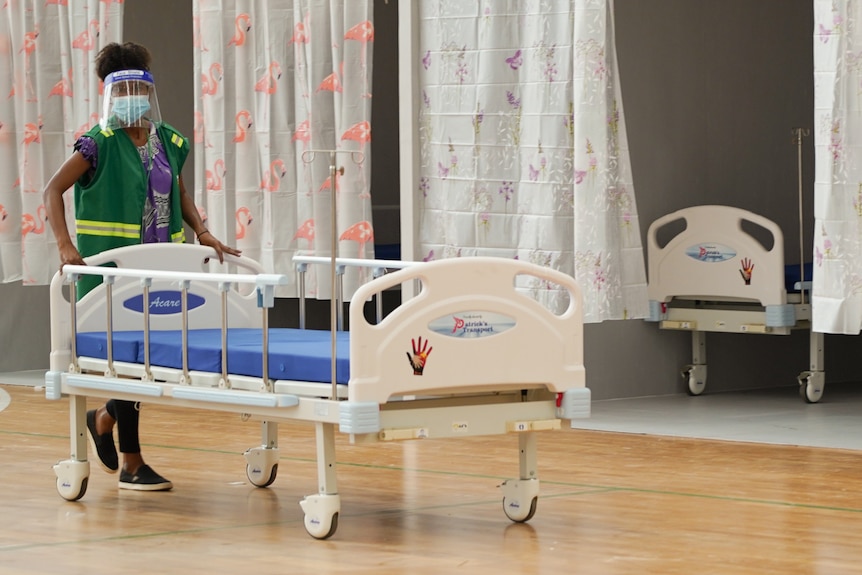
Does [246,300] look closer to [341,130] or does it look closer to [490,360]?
[490,360]

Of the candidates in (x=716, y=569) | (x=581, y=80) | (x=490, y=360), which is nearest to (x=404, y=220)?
(x=581, y=80)

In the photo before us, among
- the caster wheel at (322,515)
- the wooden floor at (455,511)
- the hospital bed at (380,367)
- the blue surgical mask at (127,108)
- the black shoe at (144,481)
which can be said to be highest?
the blue surgical mask at (127,108)

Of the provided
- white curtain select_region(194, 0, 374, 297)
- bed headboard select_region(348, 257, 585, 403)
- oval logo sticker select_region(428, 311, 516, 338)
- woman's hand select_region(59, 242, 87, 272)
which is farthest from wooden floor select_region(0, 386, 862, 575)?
white curtain select_region(194, 0, 374, 297)

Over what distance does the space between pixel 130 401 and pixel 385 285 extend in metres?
1.30

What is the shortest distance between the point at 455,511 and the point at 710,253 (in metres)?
3.05

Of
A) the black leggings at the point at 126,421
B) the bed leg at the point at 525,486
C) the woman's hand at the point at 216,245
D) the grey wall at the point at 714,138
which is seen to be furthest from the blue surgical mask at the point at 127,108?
the grey wall at the point at 714,138

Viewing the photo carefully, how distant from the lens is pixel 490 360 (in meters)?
4.38

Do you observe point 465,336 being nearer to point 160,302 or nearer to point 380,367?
point 380,367

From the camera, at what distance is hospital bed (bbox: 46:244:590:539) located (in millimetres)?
4234

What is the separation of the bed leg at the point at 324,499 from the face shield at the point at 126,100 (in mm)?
1425

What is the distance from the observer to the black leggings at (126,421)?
5.22 metres

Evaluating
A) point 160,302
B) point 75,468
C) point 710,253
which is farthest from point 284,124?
point 75,468

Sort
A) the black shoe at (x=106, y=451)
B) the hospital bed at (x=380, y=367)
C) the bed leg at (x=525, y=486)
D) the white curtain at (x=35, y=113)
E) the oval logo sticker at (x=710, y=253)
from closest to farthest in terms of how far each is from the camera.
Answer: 1. the hospital bed at (x=380, y=367)
2. the bed leg at (x=525, y=486)
3. the black shoe at (x=106, y=451)
4. the oval logo sticker at (x=710, y=253)
5. the white curtain at (x=35, y=113)

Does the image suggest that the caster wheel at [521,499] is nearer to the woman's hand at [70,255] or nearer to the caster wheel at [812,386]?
the woman's hand at [70,255]
